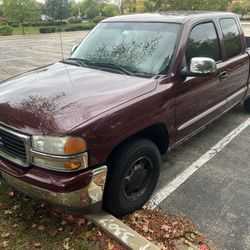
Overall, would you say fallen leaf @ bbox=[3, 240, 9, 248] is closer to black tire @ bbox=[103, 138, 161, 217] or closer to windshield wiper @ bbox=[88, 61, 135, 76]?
black tire @ bbox=[103, 138, 161, 217]

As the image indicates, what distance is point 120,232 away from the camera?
2.88m

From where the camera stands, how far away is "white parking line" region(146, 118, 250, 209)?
3577 millimetres

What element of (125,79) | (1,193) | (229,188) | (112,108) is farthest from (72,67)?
(229,188)

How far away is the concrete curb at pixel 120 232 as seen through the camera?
9.05 feet

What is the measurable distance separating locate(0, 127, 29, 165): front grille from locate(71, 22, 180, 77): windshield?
4.55 ft

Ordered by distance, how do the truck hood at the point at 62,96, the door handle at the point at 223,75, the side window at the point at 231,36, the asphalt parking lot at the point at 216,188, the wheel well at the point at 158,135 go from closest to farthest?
1. the truck hood at the point at 62,96
2. the asphalt parking lot at the point at 216,188
3. the wheel well at the point at 158,135
4. the door handle at the point at 223,75
5. the side window at the point at 231,36

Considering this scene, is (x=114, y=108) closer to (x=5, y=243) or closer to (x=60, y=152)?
(x=60, y=152)

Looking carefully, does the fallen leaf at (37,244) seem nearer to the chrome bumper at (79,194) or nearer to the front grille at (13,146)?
the chrome bumper at (79,194)

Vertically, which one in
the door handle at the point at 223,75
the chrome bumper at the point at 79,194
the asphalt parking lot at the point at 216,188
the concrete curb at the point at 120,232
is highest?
the door handle at the point at 223,75

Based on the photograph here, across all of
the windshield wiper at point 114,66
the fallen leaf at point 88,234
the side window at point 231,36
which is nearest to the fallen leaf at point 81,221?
the fallen leaf at point 88,234

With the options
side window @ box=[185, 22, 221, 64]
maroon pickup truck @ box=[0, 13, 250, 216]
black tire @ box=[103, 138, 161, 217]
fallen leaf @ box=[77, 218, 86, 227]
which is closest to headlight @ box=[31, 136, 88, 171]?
maroon pickup truck @ box=[0, 13, 250, 216]

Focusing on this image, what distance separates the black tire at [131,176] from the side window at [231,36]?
2.26 m

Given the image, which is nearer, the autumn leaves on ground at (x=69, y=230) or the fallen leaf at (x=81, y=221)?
the autumn leaves on ground at (x=69, y=230)

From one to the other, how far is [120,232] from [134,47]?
78.0 inches
